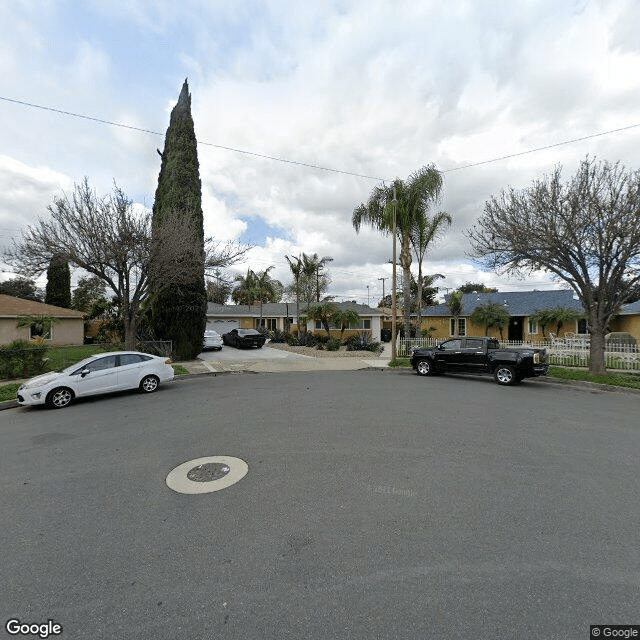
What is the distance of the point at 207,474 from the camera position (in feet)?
15.1

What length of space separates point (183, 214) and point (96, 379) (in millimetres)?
10710

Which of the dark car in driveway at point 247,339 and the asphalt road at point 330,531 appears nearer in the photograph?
the asphalt road at point 330,531

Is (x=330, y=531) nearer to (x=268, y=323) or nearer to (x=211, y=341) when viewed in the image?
(x=211, y=341)

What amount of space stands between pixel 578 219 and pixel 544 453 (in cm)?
988

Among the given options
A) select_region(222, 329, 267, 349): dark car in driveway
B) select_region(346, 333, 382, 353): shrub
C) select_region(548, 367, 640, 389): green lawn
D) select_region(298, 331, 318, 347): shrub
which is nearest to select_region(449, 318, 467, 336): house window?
select_region(346, 333, 382, 353): shrub

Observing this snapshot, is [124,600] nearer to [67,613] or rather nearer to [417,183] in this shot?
[67,613]

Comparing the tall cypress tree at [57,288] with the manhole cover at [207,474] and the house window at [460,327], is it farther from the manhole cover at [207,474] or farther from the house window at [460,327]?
the manhole cover at [207,474]

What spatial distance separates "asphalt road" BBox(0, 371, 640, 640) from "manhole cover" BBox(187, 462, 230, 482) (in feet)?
1.22

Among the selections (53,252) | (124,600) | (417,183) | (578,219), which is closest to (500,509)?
(124,600)

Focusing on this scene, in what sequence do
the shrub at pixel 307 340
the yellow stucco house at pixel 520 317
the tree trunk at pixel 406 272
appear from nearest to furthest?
the tree trunk at pixel 406 272, the yellow stucco house at pixel 520 317, the shrub at pixel 307 340

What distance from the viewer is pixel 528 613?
234cm

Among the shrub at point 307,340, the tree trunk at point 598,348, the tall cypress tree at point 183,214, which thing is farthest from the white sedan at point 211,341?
the tree trunk at point 598,348

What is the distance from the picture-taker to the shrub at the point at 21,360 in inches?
504

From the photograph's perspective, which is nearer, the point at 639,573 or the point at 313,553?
the point at 639,573
